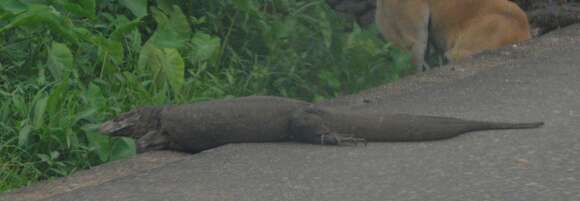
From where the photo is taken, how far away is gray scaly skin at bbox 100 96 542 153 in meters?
6.14

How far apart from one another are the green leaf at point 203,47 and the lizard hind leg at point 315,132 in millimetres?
2110

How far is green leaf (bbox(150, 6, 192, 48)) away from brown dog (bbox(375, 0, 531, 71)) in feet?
5.46

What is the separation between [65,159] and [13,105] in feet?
1.42

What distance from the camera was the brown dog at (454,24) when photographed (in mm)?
9211

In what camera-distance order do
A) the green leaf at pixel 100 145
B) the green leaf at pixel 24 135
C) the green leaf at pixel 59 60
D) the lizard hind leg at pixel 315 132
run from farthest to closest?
1. the green leaf at pixel 59 60
2. the green leaf at pixel 100 145
3. the green leaf at pixel 24 135
4. the lizard hind leg at pixel 315 132

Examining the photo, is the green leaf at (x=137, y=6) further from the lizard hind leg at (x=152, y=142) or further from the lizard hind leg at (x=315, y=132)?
the lizard hind leg at (x=315, y=132)

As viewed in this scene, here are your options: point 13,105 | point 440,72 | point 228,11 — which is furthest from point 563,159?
point 228,11

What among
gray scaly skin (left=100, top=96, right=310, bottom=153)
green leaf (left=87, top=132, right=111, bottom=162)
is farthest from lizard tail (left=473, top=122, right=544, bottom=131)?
green leaf (left=87, top=132, right=111, bottom=162)

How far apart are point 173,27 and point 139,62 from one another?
0.75 m

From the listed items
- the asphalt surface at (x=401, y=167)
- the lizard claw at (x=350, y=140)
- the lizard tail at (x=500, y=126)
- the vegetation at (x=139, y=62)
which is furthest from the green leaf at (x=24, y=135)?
the lizard tail at (x=500, y=126)

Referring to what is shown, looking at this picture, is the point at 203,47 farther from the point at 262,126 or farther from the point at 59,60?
the point at 262,126

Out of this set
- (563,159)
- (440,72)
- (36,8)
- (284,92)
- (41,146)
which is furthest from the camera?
(284,92)

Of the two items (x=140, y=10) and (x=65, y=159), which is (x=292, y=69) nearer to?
(x=140, y=10)

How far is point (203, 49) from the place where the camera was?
824 centimetres
